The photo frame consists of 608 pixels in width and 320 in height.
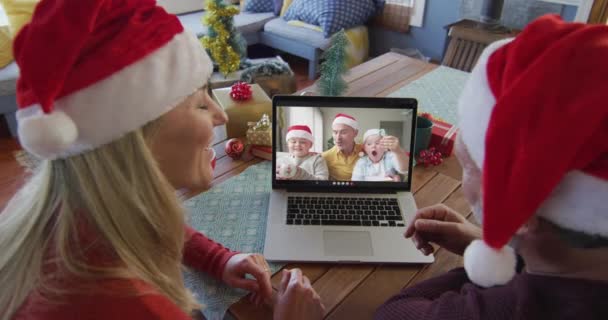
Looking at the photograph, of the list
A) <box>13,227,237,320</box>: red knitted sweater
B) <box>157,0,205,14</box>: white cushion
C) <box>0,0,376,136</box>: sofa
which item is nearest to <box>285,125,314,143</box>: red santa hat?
<box>13,227,237,320</box>: red knitted sweater

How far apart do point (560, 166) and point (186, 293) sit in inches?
22.8

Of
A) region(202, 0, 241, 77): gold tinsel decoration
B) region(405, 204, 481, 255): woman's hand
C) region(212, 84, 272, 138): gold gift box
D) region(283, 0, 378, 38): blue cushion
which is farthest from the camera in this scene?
region(283, 0, 378, 38): blue cushion

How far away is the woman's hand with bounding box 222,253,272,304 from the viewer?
29.7 inches

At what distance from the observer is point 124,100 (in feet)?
1.86

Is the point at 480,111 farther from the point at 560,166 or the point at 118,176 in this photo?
the point at 118,176

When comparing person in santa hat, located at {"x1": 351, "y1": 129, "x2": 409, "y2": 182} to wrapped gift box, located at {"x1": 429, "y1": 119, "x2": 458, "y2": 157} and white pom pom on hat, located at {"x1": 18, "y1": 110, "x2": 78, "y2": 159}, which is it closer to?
wrapped gift box, located at {"x1": 429, "y1": 119, "x2": 458, "y2": 157}

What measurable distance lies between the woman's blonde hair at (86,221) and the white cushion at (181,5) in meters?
3.72

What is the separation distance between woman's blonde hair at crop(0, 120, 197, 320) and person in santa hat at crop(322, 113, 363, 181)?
439 millimetres

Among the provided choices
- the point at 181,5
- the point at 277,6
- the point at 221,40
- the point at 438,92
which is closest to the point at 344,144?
the point at 438,92

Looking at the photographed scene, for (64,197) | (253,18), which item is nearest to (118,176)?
(64,197)

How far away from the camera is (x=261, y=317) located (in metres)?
0.73

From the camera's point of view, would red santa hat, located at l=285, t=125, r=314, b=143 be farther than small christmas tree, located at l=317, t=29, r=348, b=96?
No

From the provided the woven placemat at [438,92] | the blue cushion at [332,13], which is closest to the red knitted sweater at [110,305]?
the woven placemat at [438,92]

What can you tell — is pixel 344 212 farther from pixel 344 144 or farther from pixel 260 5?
pixel 260 5
